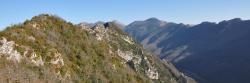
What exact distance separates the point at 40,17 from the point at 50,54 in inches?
668

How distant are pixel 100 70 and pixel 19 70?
955 inches

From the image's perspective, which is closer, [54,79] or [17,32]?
[54,79]

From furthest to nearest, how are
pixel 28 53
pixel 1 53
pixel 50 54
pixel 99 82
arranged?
pixel 99 82 < pixel 50 54 < pixel 28 53 < pixel 1 53

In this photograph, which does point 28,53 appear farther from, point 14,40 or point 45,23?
point 45,23

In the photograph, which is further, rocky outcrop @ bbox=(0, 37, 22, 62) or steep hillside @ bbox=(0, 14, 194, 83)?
rocky outcrop @ bbox=(0, 37, 22, 62)

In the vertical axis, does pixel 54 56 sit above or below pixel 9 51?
below

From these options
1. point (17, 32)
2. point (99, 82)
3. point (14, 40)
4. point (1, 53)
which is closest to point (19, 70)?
point (1, 53)

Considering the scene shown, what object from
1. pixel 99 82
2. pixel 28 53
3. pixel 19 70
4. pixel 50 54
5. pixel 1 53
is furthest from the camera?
pixel 99 82

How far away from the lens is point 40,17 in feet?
237

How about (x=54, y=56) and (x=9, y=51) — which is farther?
(x=54, y=56)

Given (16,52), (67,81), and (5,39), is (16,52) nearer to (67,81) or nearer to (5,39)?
(5,39)

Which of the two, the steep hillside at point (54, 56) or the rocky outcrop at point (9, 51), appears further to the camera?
the rocky outcrop at point (9, 51)

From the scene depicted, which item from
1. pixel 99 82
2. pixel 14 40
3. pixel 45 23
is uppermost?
pixel 45 23

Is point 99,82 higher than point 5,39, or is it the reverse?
point 5,39
